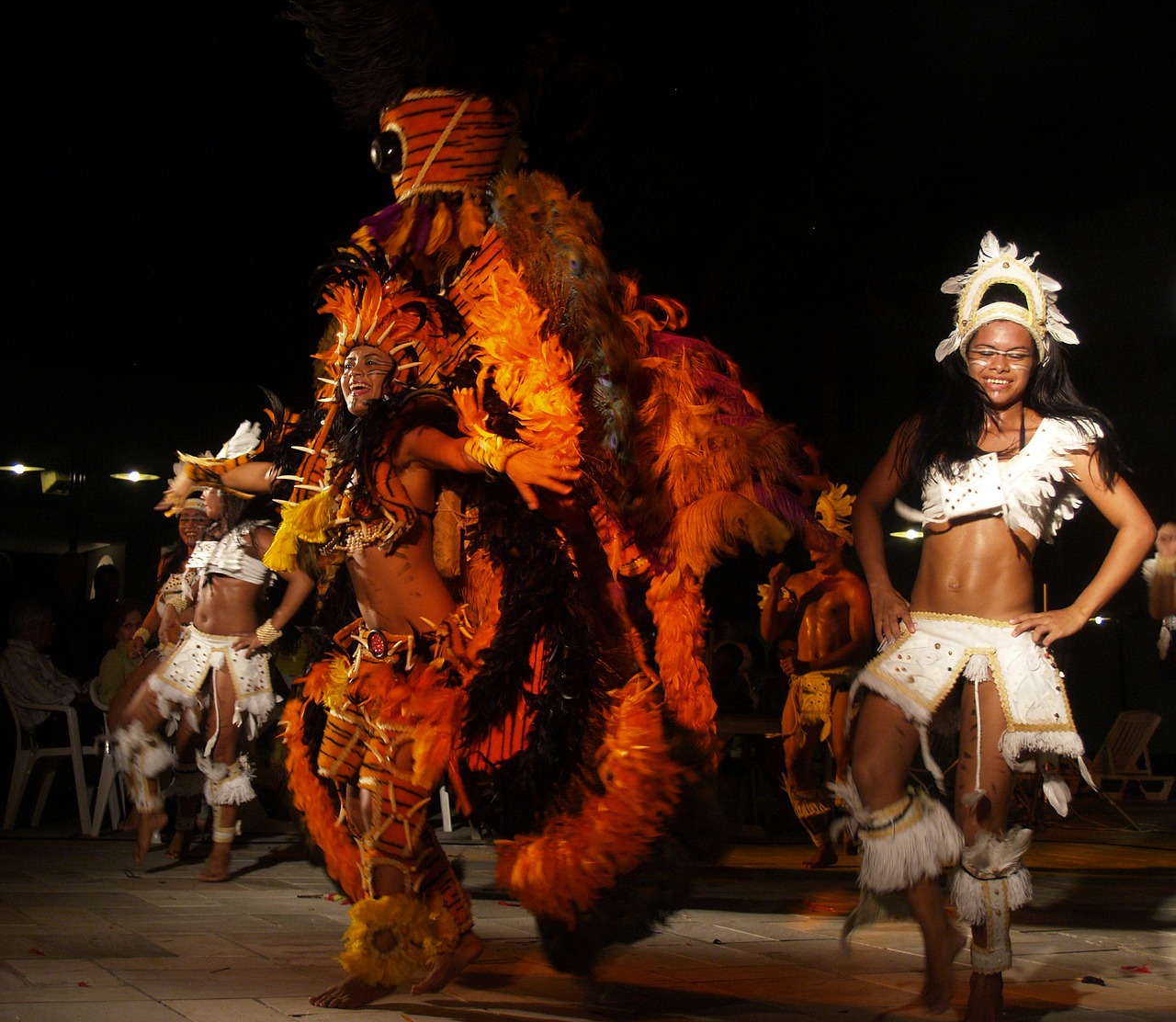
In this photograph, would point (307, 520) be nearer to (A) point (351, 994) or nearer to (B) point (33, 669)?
(A) point (351, 994)

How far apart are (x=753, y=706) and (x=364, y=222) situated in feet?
19.6

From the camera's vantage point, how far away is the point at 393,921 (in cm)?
355

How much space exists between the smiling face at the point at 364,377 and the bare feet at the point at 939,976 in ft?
7.33

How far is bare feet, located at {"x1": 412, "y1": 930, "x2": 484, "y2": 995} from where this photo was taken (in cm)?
371

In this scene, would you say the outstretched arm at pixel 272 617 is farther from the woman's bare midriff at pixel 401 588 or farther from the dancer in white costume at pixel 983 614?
the dancer in white costume at pixel 983 614

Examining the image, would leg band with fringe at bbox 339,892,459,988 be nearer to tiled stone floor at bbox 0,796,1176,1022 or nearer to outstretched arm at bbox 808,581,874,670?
tiled stone floor at bbox 0,796,1176,1022

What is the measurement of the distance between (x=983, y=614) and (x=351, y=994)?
2.01m

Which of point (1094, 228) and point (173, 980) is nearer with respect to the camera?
point (173, 980)

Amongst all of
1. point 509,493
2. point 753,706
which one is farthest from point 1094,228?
point 509,493

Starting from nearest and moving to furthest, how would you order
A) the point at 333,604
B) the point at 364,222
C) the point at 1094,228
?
the point at 333,604 → the point at 364,222 → the point at 1094,228

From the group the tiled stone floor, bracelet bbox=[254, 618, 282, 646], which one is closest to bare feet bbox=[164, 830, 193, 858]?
the tiled stone floor

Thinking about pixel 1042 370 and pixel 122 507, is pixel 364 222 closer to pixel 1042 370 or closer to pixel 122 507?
pixel 1042 370

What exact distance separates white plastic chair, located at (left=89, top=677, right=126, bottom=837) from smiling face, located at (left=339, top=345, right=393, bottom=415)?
4498 mm

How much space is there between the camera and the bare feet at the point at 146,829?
21.6 feet
